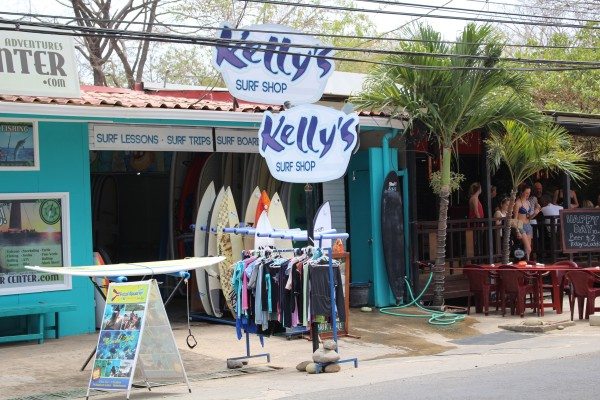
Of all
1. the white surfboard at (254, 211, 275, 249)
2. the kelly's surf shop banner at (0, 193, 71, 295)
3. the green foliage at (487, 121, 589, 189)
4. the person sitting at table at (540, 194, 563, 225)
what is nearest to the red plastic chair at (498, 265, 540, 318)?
the green foliage at (487, 121, 589, 189)

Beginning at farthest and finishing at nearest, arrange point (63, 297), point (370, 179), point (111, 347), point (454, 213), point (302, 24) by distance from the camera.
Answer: point (302, 24) < point (454, 213) < point (370, 179) < point (63, 297) < point (111, 347)

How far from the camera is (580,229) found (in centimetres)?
1883

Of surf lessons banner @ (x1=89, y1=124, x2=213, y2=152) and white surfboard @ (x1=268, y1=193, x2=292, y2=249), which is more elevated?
surf lessons banner @ (x1=89, y1=124, x2=213, y2=152)

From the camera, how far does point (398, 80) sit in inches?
602

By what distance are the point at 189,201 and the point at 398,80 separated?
4063mm

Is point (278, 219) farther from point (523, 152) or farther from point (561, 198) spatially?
point (561, 198)

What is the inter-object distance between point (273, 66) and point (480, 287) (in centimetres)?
551

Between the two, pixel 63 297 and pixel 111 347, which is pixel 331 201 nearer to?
pixel 63 297

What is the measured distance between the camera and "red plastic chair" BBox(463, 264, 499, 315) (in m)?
16.1

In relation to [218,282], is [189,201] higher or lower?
higher

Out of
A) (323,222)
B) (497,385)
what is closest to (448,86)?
(323,222)

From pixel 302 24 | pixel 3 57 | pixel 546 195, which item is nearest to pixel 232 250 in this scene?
pixel 3 57

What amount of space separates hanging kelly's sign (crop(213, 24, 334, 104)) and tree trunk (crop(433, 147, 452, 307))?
9.40 feet

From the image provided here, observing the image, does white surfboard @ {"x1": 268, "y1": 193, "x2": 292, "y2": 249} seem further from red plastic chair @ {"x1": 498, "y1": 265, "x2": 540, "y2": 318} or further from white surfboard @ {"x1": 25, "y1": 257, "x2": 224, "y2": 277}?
red plastic chair @ {"x1": 498, "y1": 265, "x2": 540, "y2": 318}
